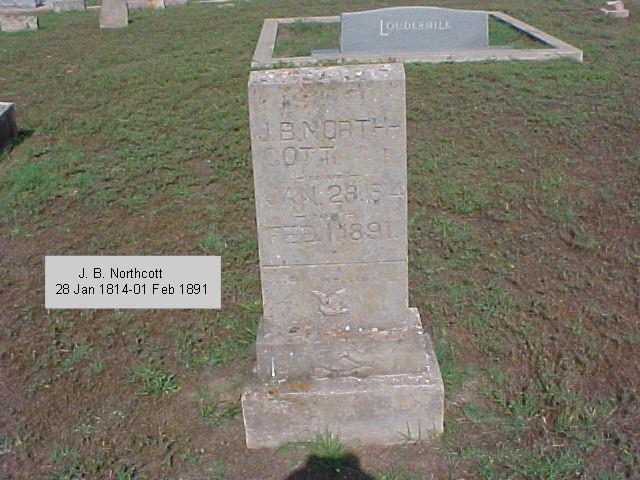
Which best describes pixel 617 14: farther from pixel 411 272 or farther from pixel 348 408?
pixel 348 408

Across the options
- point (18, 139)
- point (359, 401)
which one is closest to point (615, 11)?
point (18, 139)

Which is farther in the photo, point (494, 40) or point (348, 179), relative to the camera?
point (494, 40)

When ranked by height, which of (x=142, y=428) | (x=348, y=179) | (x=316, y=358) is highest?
(x=348, y=179)

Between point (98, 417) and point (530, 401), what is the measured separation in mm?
2019

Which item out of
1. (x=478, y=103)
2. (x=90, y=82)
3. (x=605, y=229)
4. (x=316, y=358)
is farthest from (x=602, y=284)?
(x=90, y=82)

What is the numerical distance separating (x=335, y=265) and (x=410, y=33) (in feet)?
25.2

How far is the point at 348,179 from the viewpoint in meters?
2.73

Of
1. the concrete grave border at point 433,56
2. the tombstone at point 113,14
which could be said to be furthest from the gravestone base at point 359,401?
the tombstone at point 113,14

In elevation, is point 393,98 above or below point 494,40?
above

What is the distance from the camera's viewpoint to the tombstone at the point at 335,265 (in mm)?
2592

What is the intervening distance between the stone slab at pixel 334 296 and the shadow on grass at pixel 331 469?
566 millimetres

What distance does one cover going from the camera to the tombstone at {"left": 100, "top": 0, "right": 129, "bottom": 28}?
13.3 m

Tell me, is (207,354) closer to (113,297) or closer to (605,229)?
(113,297)

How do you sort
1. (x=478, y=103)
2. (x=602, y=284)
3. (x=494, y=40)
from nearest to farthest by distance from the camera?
1. (x=602, y=284)
2. (x=478, y=103)
3. (x=494, y=40)
